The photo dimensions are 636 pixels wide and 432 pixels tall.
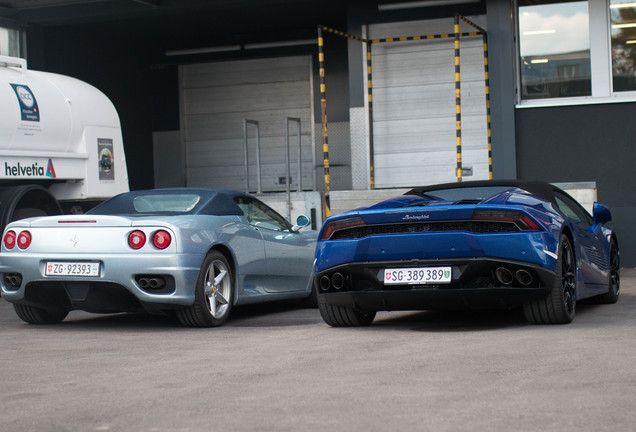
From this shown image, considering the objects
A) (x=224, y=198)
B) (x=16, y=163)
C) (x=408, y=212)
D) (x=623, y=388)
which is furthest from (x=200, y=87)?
(x=623, y=388)

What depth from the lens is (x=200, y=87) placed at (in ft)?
74.4

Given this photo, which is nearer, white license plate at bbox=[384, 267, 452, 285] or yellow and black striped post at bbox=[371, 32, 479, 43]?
white license plate at bbox=[384, 267, 452, 285]

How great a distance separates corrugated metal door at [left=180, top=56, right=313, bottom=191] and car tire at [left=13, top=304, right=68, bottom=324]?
1313cm

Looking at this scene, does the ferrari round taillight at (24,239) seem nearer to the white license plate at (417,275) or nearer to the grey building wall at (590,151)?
the white license plate at (417,275)

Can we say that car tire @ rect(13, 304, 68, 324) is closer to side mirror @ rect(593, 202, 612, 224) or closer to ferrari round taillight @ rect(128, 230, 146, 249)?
ferrari round taillight @ rect(128, 230, 146, 249)

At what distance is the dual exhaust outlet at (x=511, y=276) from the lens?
22.1ft

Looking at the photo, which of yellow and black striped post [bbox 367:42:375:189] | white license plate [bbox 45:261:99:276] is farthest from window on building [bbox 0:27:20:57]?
white license plate [bbox 45:261:99:276]

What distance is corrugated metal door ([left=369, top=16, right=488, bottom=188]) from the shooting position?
16609 mm

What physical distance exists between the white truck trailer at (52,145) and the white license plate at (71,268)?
3.77 m

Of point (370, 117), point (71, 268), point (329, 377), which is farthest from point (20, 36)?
point (329, 377)

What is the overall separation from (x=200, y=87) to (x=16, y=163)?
1136 cm

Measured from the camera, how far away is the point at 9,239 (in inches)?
320

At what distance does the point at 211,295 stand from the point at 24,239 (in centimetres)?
157

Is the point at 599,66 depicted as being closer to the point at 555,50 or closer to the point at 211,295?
the point at 555,50
